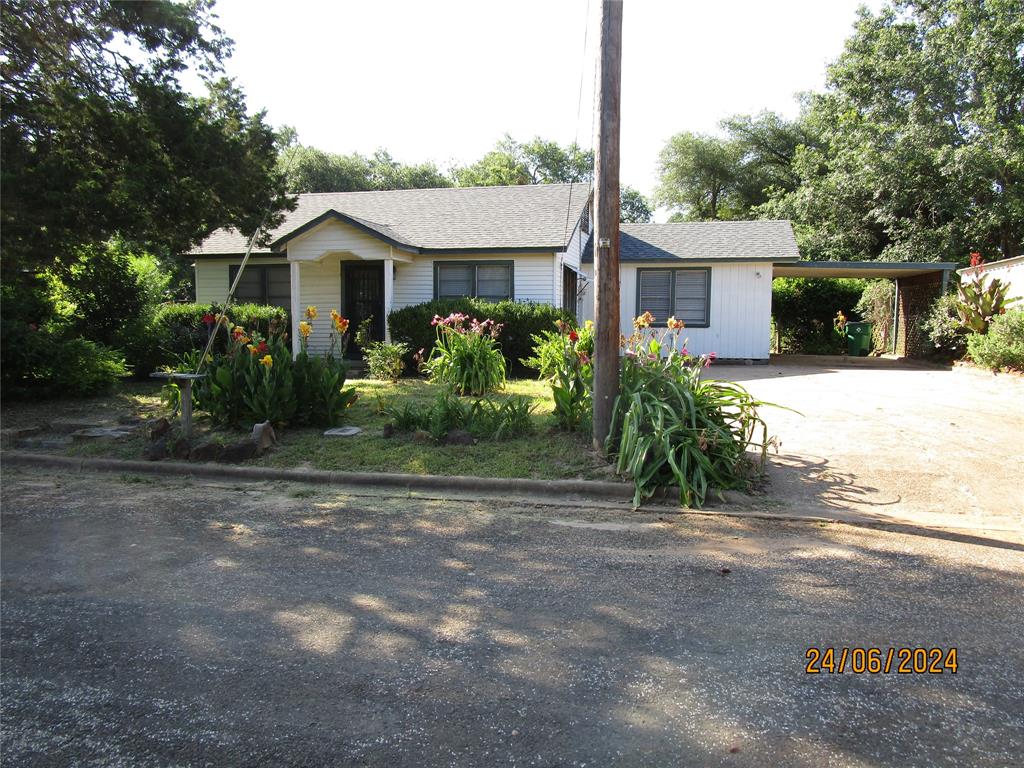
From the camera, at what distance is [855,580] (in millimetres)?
4258

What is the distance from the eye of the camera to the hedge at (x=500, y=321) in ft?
49.3

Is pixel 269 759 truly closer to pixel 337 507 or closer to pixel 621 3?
pixel 337 507

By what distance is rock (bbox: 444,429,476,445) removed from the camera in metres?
7.75

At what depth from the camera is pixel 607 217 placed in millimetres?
6906

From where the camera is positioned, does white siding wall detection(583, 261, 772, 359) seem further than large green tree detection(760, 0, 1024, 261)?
No

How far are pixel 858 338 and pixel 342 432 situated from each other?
764 inches

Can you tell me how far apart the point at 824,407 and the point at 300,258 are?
1188 cm

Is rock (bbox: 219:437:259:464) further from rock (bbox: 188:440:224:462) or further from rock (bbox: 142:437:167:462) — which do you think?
rock (bbox: 142:437:167:462)

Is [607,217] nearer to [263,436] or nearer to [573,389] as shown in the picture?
[573,389]

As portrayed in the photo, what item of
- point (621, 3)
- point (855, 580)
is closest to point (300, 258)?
point (621, 3)

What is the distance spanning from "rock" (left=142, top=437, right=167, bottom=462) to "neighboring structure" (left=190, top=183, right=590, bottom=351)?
8.48 m

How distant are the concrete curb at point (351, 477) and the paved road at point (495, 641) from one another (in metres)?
0.75

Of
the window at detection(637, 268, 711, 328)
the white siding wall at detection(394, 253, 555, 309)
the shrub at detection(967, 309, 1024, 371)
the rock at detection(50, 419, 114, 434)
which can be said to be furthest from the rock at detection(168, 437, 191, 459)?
the shrub at detection(967, 309, 1024, 371)
